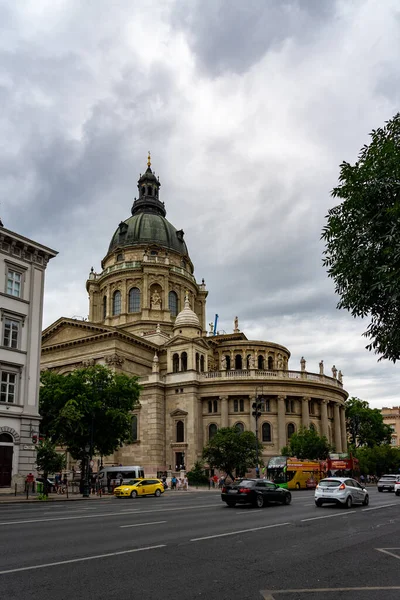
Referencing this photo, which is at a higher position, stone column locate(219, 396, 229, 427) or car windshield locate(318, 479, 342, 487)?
stone column locate(219, 396, 229, 427)

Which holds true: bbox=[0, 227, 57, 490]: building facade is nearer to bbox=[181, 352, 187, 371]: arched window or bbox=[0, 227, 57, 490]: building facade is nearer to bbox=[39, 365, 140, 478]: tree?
bbox=[39, 365, 140, 478]: tree

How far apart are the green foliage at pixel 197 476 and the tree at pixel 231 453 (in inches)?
172

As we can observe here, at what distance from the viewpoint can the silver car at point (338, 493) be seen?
944 inches

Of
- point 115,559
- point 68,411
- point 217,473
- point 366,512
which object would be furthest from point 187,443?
point 115,559

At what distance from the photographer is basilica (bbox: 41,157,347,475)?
6016 centimetres

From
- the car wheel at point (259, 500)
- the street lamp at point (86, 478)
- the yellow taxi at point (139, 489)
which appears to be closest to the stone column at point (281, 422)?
the yellow taxi at point (139, 489)

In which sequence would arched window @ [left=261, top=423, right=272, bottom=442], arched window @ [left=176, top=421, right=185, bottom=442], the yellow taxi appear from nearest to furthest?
the yellow taxi < arched window @ [left=176, top=421, right=185, bottom=442] < arched window @ [left=261, top=423, right=272, bottom=442]

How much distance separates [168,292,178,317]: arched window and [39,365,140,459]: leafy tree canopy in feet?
118

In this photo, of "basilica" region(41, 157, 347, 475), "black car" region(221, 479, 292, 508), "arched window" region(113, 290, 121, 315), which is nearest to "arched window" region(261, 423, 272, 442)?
"basilica" region(41, 157, 347, 475)

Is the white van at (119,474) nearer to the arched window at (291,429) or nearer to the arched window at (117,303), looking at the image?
the arched window at (291,429)

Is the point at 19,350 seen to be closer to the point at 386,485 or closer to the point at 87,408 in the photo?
the point at 87,408

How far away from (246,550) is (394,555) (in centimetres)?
300

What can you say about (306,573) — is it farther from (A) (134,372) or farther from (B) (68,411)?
(A) (134,372)

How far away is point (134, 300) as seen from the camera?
78.6 m
